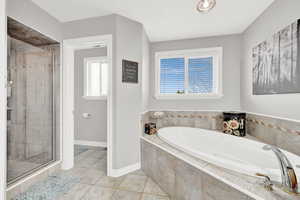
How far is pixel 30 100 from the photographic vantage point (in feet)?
6.67

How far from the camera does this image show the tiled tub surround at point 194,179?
0.93 m

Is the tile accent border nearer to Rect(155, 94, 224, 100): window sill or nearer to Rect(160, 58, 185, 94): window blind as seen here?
Rect(155, 94, 224, 100): window sill

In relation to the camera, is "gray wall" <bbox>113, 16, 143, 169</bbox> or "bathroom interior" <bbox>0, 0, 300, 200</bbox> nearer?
"bathroom interior" <bbox>0, 0, 300, 200</bbox>

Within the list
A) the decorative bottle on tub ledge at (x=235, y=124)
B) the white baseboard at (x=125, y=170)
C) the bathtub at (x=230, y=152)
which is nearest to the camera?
the bathtub at (x=230, y=152)

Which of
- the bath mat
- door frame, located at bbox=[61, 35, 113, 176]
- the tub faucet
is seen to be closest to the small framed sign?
door frame, located at bbox=[61, 35, 113, 176]

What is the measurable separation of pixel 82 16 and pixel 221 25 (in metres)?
2.30

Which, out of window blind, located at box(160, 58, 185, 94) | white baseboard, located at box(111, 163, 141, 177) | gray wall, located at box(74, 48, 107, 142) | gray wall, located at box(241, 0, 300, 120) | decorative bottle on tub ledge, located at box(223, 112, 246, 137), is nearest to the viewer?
gray wall, located at box(241, 0, 300, 120)

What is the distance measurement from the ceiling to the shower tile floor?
239 cm

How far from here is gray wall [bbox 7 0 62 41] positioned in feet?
5.27

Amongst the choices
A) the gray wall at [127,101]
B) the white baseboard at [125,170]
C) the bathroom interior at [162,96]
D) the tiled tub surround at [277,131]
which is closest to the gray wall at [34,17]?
the bathroom interior at [162,96]

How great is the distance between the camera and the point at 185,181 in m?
1.38

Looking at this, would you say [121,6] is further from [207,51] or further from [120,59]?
[207,51]

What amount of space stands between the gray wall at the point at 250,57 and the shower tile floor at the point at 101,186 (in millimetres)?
1769
